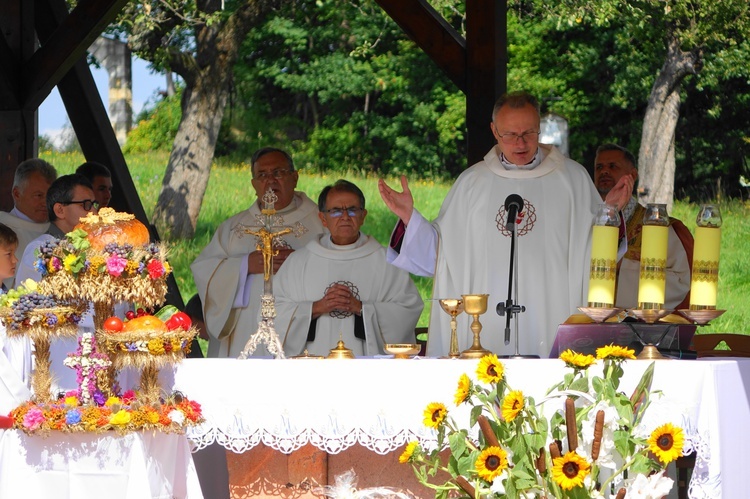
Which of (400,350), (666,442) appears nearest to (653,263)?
(400,350)

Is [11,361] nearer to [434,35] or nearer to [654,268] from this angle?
[654,268]

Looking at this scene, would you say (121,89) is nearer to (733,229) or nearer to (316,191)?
(316,191)

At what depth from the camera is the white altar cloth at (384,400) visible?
15.6ft

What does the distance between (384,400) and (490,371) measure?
2.86 feet

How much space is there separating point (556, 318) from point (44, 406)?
237 centimetres

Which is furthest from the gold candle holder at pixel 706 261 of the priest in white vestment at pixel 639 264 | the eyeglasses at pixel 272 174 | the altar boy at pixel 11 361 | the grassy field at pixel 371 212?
the grassy field at pixel 371 212

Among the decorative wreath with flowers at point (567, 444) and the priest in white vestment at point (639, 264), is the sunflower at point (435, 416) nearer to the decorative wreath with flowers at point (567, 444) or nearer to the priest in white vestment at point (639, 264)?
Answer: the decorative wreath with flowers at point (567, 444)

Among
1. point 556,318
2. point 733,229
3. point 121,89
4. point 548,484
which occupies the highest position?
point 121,89

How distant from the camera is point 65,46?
884 centimetres

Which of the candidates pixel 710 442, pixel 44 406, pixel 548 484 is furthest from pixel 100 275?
pixel 710 442

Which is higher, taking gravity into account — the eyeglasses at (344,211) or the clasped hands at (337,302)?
the eyeglasses at (344,211)

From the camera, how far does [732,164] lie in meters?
19.0

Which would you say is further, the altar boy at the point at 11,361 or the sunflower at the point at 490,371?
the altar boy at the point at 11,361

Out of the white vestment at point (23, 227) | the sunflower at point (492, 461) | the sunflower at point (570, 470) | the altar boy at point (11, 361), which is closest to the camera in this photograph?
the sunflower at point (570, 470)
